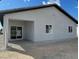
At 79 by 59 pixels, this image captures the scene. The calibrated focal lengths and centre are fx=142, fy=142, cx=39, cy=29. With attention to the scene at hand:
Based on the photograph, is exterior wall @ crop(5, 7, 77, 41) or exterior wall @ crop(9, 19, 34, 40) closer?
exterior wall @ crop(5, 7, 77, 41)

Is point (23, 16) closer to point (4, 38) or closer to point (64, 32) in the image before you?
point (4, 38)

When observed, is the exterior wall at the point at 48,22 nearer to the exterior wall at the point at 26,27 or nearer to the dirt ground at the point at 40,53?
the exterior wall at the point at 26,27

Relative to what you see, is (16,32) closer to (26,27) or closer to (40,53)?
(26,27)

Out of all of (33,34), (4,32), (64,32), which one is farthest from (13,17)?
(64,32)

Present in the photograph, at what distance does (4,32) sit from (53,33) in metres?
8.65

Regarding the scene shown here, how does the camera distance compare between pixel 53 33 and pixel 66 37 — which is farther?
pixel 66 37

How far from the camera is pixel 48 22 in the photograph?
1933 cm

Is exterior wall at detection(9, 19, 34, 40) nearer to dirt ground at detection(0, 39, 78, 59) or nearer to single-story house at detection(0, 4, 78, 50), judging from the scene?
single-story house at detection(0, 4, 78, 50)

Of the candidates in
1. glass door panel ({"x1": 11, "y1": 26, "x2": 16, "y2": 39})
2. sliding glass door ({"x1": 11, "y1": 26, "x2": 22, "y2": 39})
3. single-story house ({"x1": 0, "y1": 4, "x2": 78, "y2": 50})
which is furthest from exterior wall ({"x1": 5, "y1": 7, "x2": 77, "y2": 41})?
glass door panel ({"x1": 11, "y1": 26, "x2": 16, "y2": 39})

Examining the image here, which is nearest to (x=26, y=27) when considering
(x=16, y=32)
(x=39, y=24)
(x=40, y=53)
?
(x=16, y=32)

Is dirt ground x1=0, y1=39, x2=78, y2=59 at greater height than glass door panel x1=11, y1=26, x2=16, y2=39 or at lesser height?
lesser

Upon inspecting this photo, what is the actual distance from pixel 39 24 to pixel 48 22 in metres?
1.72

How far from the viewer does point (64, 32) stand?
21422 mm

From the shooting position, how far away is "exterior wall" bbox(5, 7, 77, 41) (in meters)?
16.6
